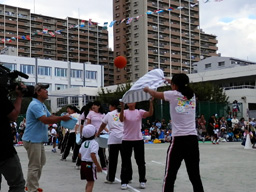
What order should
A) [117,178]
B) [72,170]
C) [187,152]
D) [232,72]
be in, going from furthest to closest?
1. [232,72]
2. [72,170]
3. [117,178]
4. [187,152]

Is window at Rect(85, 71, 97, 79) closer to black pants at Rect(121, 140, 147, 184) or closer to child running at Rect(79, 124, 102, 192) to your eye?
black pants at Rect(121, 140, 147, 184)

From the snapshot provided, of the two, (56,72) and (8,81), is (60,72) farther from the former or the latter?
(8,81)

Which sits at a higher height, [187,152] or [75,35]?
[75,35]

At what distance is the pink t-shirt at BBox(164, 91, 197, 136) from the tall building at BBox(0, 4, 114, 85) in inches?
3944

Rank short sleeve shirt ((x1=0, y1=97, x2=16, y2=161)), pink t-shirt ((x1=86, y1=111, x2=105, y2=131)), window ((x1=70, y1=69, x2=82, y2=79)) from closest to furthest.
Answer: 1. short sleeve shirt ((x1=0, y1=97, x2=16, y2=161))
2. pink t-shirt ((x1=86, y1=111, x2=105, y2=131))
3. window ((x1=70, y1=69, x2=82, y2=79))

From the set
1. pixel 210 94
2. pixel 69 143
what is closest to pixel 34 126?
pixel 69 143

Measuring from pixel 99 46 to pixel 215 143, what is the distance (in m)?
99.4

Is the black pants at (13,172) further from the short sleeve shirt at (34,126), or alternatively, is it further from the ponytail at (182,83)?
the ponytail at (182,83)

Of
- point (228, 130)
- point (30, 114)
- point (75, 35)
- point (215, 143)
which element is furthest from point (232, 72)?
point (75, 35)

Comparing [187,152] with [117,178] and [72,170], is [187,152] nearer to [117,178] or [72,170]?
[117,178]

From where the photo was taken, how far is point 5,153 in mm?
4020

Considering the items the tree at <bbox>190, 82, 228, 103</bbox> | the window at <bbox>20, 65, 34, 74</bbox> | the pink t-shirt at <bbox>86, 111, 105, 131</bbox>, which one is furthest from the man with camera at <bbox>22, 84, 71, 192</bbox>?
the window at <bbox>20, 65, 34, 74</bbox>

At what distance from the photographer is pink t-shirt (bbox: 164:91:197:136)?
5156mm

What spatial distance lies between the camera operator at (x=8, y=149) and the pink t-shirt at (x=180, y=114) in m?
2.01
